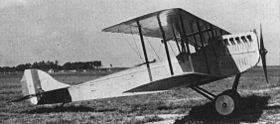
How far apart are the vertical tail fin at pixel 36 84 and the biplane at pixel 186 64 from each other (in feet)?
2.06

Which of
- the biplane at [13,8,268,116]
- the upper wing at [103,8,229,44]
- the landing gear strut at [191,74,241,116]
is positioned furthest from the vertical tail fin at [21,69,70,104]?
the landing gear strut at [191,74,241,116]

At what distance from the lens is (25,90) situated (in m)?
11.0

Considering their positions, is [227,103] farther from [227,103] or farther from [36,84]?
[36,84]

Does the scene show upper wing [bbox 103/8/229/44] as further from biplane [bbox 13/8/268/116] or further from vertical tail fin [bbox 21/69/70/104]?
vertical tail fin [bbox 21/69/70/104]

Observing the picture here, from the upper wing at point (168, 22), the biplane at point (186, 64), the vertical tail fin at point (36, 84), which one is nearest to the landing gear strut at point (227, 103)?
the biplane at point (186, 64)

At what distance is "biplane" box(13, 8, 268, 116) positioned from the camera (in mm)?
7664

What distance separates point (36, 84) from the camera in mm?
10875

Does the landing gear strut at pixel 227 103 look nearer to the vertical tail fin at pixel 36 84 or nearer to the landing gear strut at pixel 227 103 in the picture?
the landing gear strut at pixel 227 103

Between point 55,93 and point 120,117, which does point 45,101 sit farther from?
point 120,117

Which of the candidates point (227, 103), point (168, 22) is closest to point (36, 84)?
point (168, 22)

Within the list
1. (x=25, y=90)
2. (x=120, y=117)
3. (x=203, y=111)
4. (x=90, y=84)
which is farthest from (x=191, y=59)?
(x=25, y=90)

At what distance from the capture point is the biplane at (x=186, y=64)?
7.66m

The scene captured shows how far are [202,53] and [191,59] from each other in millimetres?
389

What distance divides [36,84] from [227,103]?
6776mm
